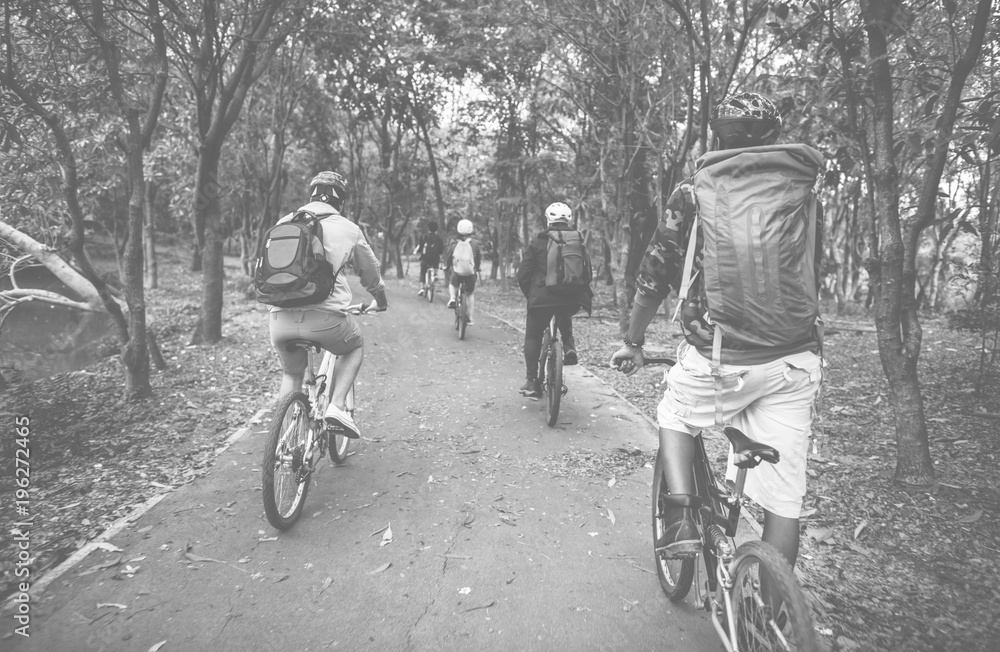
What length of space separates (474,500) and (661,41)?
871 centimetres

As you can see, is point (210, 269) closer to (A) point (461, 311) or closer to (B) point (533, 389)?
(A) point (461, 311)

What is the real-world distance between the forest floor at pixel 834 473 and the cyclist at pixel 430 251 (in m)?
7.82

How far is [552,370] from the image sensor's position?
6195mm

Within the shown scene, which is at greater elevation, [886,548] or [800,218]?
[800,218]

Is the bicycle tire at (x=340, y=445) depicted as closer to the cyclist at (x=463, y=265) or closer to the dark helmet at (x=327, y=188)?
the dark helmet at (x=327, y=188)

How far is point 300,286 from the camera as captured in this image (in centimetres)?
390

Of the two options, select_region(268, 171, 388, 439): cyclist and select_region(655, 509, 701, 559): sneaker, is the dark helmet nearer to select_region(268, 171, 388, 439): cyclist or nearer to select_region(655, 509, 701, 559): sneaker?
select_region(268, 171, 388, 439): cyclist

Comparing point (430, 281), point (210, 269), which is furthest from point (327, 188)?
point (430, 281)

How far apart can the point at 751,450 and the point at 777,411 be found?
0.88ft

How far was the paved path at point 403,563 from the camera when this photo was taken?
9.40ft

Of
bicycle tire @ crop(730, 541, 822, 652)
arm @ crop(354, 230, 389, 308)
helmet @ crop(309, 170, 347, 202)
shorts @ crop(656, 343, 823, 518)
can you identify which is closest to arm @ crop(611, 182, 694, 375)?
shorts @ crop(656, 343, 823, 518)

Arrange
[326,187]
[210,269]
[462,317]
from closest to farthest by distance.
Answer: [326,187] < [210,269] < [462,317]

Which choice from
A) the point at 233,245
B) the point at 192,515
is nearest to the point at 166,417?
the point at 192,515

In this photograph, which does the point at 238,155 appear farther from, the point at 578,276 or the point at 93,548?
the point at 93,548
